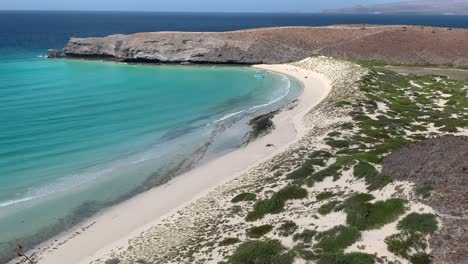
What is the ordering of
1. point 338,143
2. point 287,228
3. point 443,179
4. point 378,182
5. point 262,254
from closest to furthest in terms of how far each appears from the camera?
point 262,254, point 287,228, point 443,179, point 378,182, point 338,143

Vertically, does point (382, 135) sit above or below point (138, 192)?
above

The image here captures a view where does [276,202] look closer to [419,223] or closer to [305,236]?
[305,236]

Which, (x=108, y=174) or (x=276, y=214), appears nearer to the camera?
(x=276, y=214)

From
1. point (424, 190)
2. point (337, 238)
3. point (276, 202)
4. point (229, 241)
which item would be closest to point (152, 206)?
point (276, 202)

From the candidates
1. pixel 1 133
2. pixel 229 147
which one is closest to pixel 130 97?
pixel 1 133

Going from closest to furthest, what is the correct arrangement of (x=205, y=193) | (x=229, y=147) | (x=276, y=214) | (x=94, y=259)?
(x=94, y=259), (x=276, y=214), (x=205, y=193), (x=229, y=147)

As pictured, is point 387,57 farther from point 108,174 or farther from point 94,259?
point 94,259

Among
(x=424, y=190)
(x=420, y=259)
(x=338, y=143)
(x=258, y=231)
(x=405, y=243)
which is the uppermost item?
(x=424, y=190)
